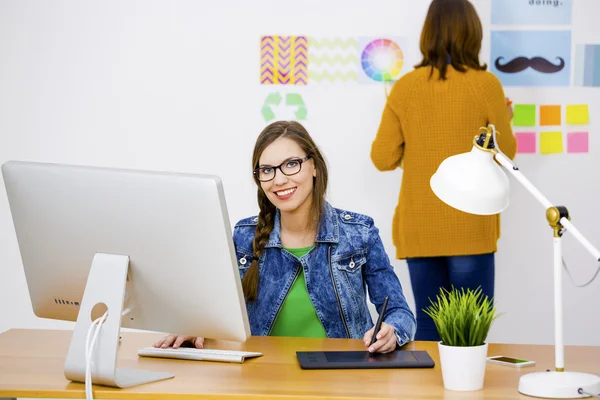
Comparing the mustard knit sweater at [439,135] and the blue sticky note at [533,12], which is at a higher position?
the blue sticky note at [533,12]

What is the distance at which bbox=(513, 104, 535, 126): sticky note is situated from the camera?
3791 mm

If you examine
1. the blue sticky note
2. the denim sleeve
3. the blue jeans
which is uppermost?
the blue sticky note

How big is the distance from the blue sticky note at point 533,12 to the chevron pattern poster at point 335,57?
64 cm

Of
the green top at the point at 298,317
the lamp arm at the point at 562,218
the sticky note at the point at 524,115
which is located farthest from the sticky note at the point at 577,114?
the lamp arm at the point at 562,218

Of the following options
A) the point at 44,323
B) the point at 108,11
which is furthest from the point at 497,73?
the point at 44,323

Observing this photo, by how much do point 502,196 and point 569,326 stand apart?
8.37ft

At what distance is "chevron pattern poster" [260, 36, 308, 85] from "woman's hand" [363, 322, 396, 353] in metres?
2.08

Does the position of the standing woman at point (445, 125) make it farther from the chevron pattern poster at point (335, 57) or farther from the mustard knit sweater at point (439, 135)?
the chevron pattern poster at point (335, 57)

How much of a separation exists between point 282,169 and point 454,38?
3.50 ft

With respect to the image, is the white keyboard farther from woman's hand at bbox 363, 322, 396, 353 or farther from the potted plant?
the potted plant

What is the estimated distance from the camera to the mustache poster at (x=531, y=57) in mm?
3770

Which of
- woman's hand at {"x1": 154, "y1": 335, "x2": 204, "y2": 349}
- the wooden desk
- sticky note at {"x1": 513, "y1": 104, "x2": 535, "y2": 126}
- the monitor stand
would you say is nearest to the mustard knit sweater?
sticky note at {"x1": 513, "y1": 104, "x2": 535, "y2": 126}

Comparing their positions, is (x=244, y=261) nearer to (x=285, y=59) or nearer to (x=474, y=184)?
(x=474, y=184)

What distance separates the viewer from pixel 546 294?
386 centimetres
